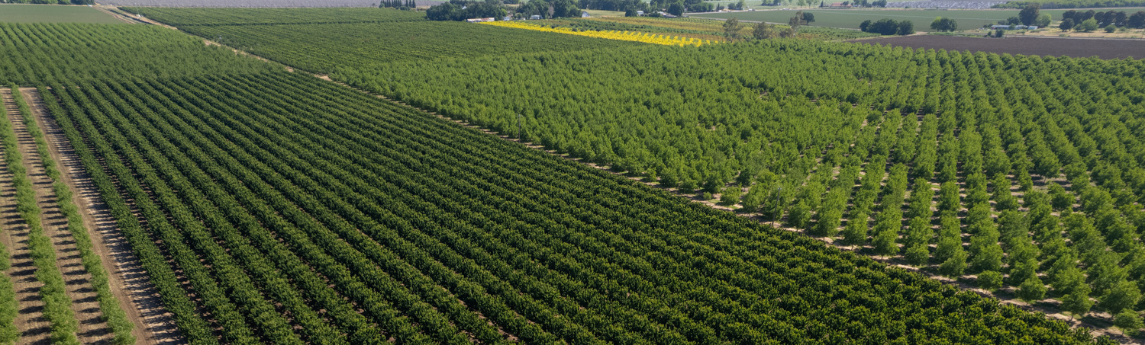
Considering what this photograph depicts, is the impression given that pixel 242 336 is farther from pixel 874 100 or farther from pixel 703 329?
pixel 874 100

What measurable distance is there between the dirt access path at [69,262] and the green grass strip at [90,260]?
0.42m

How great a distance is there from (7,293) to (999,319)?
5027 cm

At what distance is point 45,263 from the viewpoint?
94.4ft

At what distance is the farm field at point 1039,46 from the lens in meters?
112

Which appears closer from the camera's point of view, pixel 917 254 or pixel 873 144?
pixel 917 254

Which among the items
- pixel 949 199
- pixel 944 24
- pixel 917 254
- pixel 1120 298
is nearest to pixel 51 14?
pixel 917 254

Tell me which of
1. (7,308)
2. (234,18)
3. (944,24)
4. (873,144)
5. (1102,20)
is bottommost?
(7,308)

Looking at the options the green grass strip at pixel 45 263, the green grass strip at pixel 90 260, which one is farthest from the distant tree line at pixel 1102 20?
the green grass strip at pixel 45 263

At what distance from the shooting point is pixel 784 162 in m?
47.0

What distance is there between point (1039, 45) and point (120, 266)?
170 meters

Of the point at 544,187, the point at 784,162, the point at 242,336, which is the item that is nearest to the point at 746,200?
the point at 784,162

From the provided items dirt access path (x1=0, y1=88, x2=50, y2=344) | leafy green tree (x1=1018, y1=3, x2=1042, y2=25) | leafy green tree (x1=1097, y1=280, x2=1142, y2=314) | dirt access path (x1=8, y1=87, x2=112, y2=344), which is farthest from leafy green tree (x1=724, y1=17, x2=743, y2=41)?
dirt access path (x1=0, y1=88, x2=50, y2=344)

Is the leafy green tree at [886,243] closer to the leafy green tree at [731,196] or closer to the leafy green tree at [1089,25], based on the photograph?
the leafy green tree at [731,196]

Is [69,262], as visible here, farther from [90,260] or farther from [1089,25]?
[1089,25]
